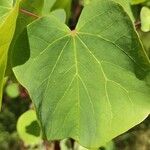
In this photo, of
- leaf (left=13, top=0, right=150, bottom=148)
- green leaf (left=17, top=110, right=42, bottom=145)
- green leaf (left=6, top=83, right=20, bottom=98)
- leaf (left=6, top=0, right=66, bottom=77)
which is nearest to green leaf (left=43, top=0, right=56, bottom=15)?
leaf (left=6, top=0, right=66, bottom=77)

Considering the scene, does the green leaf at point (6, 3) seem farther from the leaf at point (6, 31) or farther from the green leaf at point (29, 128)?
the green leaf at point (29, 128)

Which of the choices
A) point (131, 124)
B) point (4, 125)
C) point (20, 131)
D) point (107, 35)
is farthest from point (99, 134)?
point (4, 125)

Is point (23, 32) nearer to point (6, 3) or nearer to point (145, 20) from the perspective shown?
point (6, 3)

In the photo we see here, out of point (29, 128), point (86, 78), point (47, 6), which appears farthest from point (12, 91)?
point (86, 78)

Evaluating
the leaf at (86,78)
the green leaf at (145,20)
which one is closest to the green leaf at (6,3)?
the leaf at (86,78)

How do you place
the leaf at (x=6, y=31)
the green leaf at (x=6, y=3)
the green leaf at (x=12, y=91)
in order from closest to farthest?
the leaf at (x=6, y=31) < the green leaf at (x=6, y=3) < the green leaf at (x=12, y=91)

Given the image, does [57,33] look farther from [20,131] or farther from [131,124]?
[20,131]
